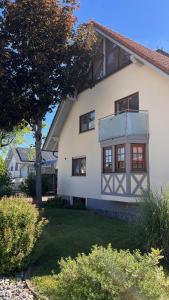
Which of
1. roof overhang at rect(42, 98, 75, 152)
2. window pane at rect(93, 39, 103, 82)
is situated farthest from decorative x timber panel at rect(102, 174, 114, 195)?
roof overhang at rect(42, 98, 75, 152)

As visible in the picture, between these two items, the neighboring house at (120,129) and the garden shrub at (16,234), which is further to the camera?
the neighboring house at (120,129)

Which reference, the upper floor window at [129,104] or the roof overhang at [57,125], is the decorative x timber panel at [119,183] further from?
the roof overhang at [57,125]

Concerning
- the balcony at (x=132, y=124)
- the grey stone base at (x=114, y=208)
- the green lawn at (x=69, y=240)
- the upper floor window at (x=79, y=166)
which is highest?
the balcony at (x=132, y=124)

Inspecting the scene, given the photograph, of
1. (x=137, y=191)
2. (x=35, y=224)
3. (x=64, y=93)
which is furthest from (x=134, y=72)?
(x=35, y=224)

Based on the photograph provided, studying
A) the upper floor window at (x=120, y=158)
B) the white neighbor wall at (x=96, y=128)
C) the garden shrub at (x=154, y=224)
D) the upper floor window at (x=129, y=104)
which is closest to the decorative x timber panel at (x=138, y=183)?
the white neighbor wall at (x=96, y=128)

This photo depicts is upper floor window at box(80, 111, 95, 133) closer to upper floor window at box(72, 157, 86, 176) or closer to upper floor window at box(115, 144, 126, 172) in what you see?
upper floor window at box(72, 157, 86, 176)

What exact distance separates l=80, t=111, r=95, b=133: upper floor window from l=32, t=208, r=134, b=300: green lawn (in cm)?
599

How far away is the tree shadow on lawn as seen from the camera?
8938mm

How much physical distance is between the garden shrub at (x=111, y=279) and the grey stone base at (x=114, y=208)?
419 inches

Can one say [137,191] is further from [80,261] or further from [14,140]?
[14,140]

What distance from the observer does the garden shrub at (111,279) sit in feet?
12.9

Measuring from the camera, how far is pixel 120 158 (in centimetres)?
1602

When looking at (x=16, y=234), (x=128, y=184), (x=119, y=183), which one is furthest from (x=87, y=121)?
(x=16, y=234)

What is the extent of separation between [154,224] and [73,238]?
10.9 feet
